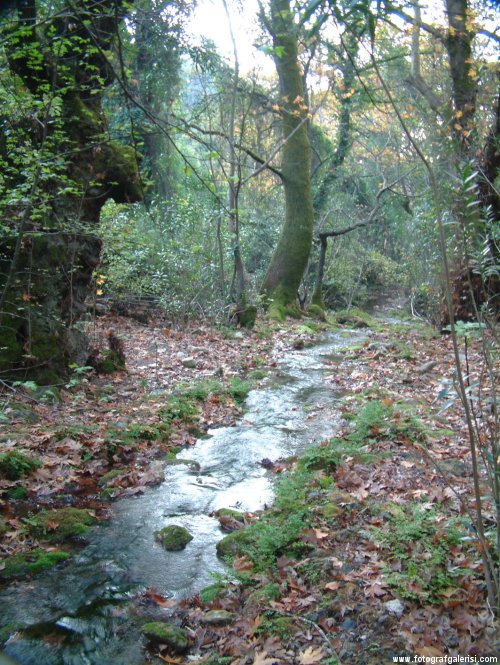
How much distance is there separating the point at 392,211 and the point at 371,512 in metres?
19.7

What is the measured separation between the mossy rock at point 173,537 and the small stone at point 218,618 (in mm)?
956

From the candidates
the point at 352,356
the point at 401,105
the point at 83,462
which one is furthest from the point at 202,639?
the point at 401,105

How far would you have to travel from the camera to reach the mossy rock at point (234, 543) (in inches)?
162

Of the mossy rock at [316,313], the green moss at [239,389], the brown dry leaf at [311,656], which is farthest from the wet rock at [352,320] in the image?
the brown dry leaf at [311,656]

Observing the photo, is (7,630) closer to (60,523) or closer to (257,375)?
(60,523)

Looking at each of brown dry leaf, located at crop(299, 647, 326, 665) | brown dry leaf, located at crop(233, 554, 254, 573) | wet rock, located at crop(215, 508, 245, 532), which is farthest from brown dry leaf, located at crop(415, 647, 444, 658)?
wet rock, located at crop(215, 508, 245, 532)

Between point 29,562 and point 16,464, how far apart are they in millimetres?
1243

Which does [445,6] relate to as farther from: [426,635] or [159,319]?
[426,635]

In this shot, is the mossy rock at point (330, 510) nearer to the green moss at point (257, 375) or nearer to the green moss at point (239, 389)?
the green moss at point (239, 389)

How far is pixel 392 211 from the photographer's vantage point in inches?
873

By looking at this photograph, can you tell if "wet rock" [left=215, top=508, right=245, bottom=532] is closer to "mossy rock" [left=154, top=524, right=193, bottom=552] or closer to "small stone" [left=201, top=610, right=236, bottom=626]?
"mossy rock" [left=154, top=524, right=193, bottom=552]

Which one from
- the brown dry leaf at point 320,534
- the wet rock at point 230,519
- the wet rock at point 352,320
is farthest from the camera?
the wet rock at point 352,320

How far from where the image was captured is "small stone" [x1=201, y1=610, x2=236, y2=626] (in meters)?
3.30

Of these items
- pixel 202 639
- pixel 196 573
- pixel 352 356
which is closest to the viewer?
pixel 202 639
